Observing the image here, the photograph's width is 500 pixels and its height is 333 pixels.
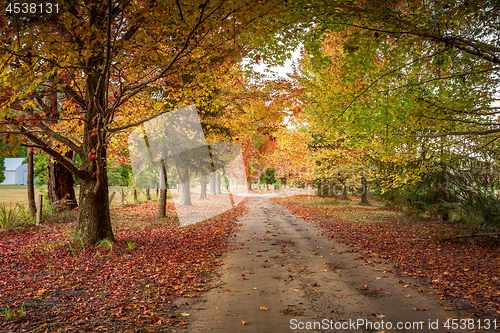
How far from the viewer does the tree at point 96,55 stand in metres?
4.99

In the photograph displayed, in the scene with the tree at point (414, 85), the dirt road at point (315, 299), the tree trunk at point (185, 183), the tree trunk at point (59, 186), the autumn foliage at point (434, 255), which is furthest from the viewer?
the tree trunk at point (185, 183)

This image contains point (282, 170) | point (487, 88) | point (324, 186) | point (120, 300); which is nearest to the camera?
point (120, 300)

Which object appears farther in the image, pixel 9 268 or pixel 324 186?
pixel 324 186

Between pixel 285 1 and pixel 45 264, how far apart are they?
802 cm

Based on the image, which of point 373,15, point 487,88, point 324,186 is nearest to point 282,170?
point 324,186

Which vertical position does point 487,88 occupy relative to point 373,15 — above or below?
below

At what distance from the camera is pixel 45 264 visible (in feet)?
23.2

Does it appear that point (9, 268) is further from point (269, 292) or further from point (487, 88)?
point (487, 88)

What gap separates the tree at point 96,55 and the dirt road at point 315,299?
176 inches

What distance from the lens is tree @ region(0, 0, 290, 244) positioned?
16.4 ft

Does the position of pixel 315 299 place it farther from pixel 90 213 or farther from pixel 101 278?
pixel 90 213

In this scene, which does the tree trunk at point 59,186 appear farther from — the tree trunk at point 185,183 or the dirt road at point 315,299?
the dirt road at point 315,299

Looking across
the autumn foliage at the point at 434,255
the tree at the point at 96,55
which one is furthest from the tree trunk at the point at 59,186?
the autumn foliage at the point at 434,255

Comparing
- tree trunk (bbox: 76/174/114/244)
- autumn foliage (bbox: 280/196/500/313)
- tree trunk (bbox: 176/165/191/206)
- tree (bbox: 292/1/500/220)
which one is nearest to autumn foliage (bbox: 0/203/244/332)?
tree trunk (bbox: 76/174/114/244)
